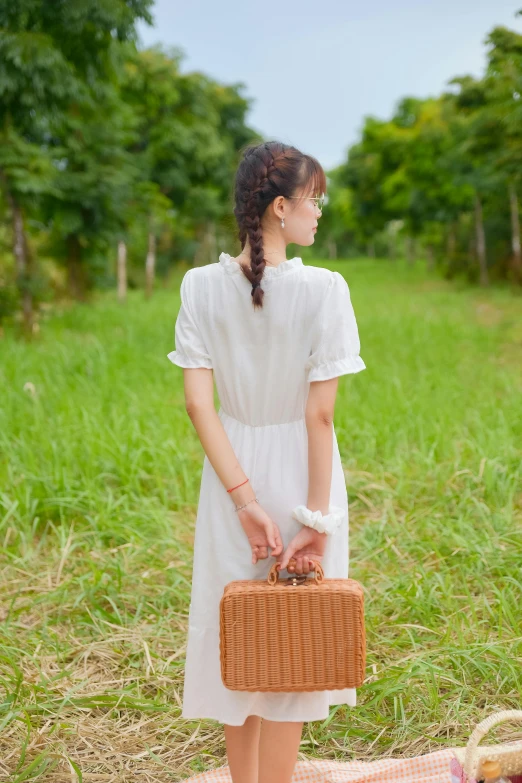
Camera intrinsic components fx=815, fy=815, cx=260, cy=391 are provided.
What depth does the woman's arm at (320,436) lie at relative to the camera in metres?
2.07

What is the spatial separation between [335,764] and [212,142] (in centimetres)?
2071

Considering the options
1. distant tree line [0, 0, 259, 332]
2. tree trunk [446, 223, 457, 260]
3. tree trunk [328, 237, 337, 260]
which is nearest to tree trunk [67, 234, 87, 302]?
distant tree line [0, 0, 259, 332]

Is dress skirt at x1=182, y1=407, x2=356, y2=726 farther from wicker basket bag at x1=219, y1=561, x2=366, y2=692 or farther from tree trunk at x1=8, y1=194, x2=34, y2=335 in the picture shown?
tree trunk at x1=8, y1=194, x2=34, y2=335

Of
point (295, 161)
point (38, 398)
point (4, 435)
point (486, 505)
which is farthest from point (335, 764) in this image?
point (38, 398)

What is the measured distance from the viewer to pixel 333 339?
207 centimetres

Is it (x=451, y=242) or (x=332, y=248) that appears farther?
(x=332, y=248)

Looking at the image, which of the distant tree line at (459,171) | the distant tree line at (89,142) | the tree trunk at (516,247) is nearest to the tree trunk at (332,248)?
the distant tree line at (459,171)

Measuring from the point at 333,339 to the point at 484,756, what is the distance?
1.18 metres

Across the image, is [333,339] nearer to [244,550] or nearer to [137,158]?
[244,550]

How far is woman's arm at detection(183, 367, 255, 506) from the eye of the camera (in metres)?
2.15

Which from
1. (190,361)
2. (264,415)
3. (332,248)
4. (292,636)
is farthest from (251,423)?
(332,248)

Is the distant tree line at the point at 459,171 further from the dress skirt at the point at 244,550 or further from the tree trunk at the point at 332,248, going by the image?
the tree trunk at the point at 332,248

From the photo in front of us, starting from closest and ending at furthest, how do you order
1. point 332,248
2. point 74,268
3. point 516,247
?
point 74,268
point 516,247
point 332,248

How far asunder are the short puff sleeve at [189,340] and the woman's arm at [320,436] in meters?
0.33
